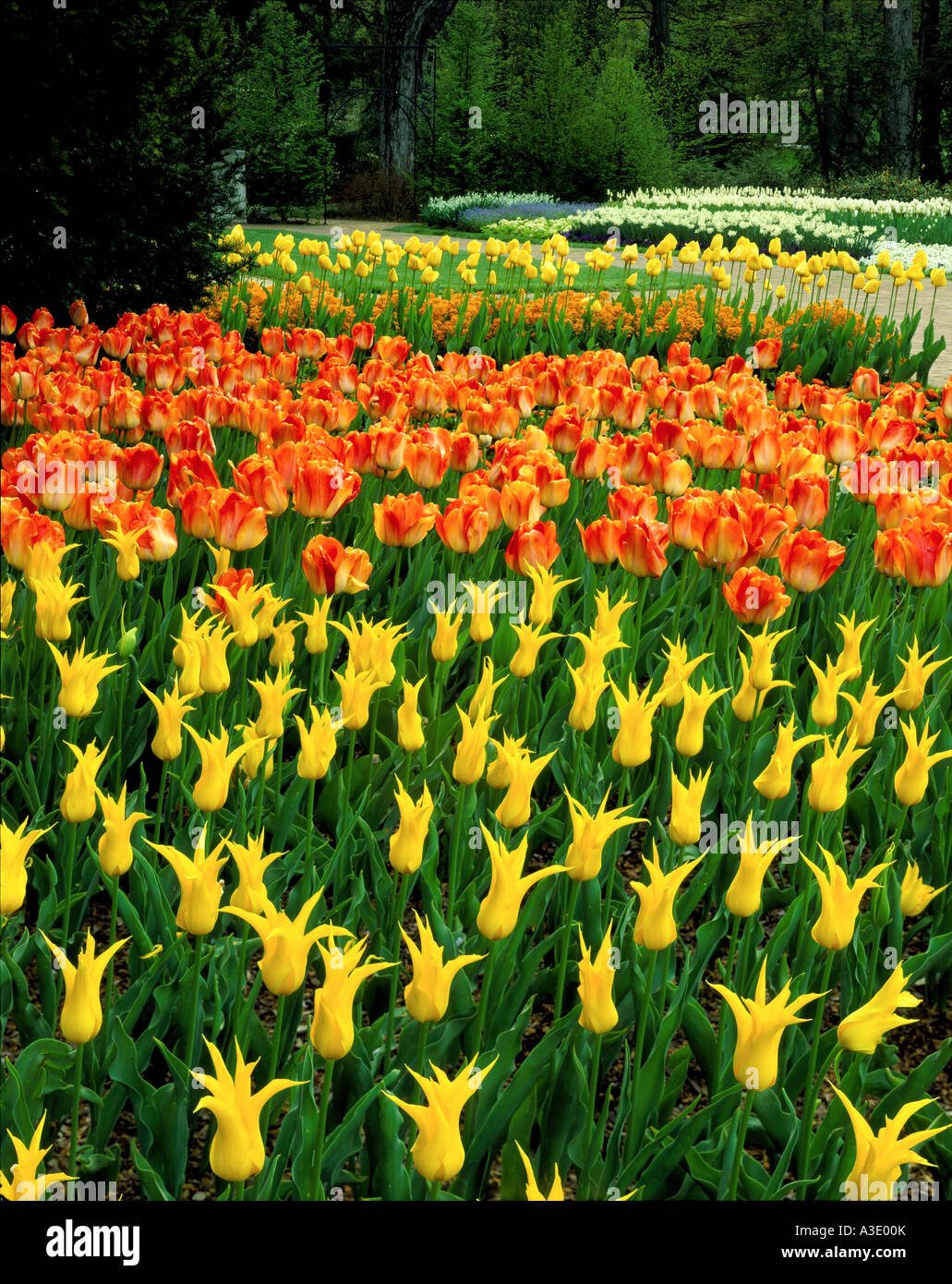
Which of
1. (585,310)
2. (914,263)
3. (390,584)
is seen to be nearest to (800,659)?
(390,584)

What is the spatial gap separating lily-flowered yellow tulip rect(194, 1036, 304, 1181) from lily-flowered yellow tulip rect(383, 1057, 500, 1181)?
0.14 m

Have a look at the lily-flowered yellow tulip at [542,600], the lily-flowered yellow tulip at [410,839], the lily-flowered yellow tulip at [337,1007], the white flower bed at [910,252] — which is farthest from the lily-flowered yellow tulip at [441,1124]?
the white flower bed at [910,252]

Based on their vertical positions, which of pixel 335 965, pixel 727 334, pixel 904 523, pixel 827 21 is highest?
pixel 827 21

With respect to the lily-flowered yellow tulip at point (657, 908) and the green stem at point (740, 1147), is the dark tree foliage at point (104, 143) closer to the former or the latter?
→ the lily-flowered yellow tulip at point (657, 908)

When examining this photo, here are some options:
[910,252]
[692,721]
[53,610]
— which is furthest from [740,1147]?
[910,252]

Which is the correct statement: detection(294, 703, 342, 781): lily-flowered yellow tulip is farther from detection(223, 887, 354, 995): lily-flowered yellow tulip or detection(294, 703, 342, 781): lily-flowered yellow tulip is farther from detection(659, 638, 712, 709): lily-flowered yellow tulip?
detection(659, 638, 712, 709): lily-flowered yellow tulip

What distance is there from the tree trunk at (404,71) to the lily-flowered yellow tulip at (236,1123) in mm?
24239

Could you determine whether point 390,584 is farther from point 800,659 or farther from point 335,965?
point 335,965

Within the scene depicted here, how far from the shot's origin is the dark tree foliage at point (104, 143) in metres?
6.95

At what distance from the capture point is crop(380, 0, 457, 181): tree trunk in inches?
945

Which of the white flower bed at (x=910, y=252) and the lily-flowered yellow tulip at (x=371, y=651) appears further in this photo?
the white flower bed at (x=910, y=252)

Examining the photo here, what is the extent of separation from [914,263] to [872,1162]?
7694 mm

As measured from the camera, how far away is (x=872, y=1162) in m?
1.39

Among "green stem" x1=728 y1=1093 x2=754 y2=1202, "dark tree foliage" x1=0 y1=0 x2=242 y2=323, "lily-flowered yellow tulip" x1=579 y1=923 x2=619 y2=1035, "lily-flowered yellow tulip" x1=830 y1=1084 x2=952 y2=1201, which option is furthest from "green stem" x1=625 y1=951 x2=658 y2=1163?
"dark tree foliage" x1=0 y1=0 x2=242 y2=323
